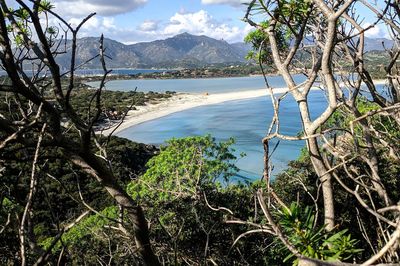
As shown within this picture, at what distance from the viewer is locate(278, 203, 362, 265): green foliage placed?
186 centimetres

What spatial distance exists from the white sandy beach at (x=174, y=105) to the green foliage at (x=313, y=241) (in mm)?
36735

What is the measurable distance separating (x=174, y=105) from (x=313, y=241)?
5014 centimetres

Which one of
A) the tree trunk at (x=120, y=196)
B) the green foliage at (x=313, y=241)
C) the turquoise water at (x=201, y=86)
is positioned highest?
the tree trunk at (x=120, y=196)

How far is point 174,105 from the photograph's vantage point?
5172cm

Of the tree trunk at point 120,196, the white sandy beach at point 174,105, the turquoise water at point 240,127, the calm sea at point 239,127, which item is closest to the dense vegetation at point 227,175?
the tree trunk at point 120,196

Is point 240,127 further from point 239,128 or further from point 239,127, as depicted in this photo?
point 239,128

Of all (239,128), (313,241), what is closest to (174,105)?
(239,128)

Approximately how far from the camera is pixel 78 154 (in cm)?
165

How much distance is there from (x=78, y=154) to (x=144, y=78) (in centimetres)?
11106

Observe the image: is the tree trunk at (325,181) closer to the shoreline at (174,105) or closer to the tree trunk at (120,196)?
the tree trunk at (120,196)

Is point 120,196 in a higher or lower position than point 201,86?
higher

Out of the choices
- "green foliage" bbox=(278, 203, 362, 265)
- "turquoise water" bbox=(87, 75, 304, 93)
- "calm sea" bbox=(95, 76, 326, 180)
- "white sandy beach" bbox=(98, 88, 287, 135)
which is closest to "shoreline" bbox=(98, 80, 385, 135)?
"white sandy beach" bbox=(98, 88, 287, 135)

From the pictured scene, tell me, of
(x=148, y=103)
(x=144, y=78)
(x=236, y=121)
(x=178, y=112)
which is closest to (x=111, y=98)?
(x=148, y=103)

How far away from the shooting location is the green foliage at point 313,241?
1857mm
